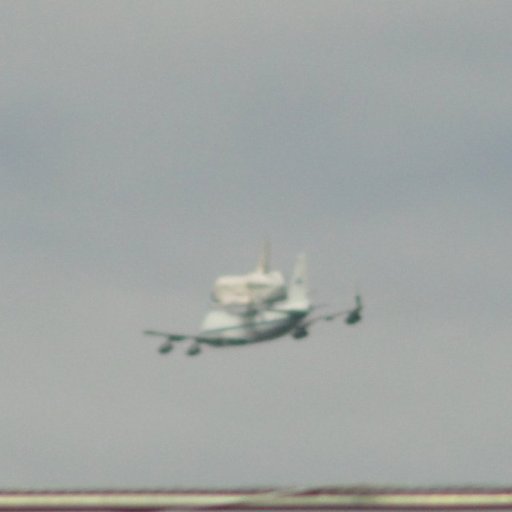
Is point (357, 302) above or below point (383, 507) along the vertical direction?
above

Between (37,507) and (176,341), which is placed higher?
(176,341)

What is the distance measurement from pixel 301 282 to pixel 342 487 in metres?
145

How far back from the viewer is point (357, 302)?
6924 inches

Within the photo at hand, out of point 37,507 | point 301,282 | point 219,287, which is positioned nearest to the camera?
point 37,507

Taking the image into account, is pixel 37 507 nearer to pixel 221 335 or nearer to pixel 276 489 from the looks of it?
pixel 276 489

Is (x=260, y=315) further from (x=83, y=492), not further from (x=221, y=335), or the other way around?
(x=83, y=492)

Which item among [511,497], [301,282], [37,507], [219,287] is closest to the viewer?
[511,497]

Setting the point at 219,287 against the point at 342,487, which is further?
the point at 219,287

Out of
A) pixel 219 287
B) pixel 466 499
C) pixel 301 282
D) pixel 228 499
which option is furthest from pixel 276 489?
pixel 301 282

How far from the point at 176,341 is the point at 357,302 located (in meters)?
26.4

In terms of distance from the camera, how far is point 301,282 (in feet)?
622

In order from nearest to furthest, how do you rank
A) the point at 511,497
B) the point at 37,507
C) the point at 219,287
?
the point at 511,497
the point at 37,507
the point at 219,287

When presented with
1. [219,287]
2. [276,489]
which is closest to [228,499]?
[276,489]

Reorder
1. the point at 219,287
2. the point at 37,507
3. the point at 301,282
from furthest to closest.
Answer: the point at 301,282 < the point at 219,287 < the point at 37,507
